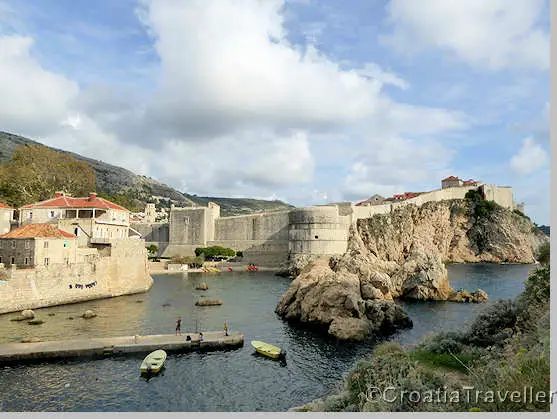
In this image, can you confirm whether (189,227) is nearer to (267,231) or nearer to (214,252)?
(214,252)

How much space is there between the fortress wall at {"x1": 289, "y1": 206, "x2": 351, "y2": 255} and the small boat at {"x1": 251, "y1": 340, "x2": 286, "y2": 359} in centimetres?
3549

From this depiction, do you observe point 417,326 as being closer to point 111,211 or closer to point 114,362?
point 114,362

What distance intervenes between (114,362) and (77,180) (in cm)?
3909

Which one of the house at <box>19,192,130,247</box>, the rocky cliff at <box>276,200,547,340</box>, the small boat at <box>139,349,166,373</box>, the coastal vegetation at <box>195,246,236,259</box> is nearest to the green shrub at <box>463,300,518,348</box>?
the rocky cliff at <box>276,200,547,340</box>

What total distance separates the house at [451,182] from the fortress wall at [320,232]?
40366 millimetres

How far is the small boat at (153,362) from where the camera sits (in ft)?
51.6

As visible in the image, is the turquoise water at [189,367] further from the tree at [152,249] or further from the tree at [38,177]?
the tree at [152,249]

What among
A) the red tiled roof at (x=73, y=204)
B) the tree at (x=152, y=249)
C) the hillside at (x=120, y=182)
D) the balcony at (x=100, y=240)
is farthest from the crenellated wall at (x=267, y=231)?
the hillside at (x=120, y=182)

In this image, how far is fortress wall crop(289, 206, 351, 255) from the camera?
54469mm

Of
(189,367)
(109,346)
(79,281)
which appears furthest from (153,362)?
(79,281)

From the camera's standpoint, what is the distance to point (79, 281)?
98.8ft

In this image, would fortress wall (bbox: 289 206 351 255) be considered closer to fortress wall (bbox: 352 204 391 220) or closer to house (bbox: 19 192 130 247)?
fortress wall (bbox: 352 204 391 220)

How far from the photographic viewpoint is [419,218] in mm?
70000

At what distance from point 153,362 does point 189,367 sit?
146 cm
